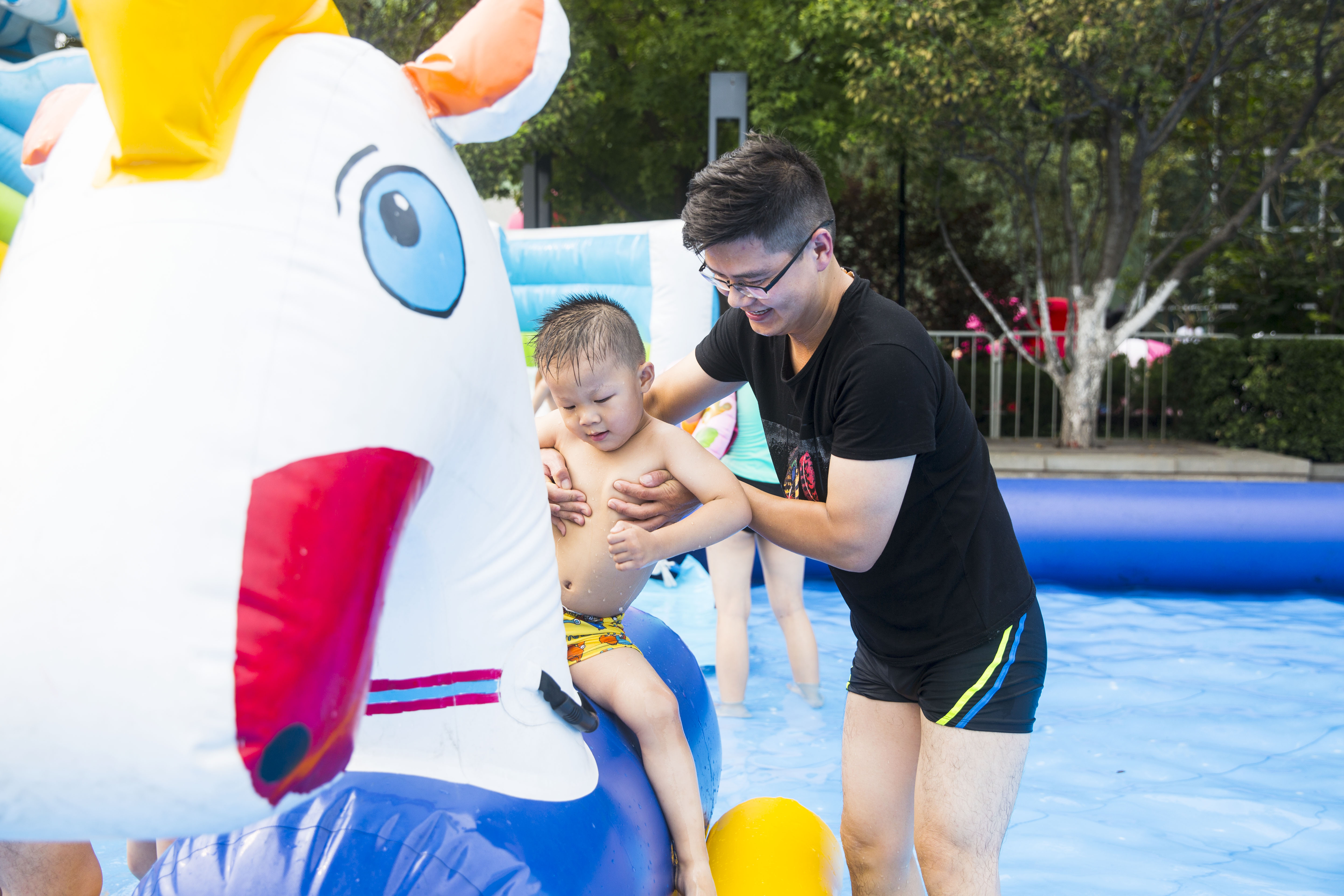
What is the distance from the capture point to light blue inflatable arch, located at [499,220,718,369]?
18.3 ft

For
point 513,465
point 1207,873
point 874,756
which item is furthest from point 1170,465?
point 513,465

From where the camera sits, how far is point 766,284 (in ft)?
5.92

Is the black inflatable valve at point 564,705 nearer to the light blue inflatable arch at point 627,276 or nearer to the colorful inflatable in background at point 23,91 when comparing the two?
the colorful inflatable in background at point 23,91

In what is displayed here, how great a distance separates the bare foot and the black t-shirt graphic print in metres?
0.57

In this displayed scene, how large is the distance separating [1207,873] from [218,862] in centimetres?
261

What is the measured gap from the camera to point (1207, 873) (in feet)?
9.34

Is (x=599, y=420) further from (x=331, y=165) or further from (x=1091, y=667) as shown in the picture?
(x=1091, y=667)

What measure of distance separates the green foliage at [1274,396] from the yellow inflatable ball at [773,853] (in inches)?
384

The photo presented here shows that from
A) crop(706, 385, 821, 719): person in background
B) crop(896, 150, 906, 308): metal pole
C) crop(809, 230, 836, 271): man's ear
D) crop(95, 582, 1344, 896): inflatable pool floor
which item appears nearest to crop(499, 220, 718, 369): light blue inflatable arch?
crop(706, 385, 821, 719): person in background

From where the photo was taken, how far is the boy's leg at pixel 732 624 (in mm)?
3857

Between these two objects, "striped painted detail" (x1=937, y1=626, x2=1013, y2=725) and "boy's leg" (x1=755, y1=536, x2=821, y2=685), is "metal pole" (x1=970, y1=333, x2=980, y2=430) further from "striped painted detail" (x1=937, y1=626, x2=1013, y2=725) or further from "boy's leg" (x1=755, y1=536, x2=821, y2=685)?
"striped painted detail" (x1=937, y1=626, x2=1013, y2=725)

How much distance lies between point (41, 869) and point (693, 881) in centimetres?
112

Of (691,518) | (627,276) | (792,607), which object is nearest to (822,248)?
(691,518)

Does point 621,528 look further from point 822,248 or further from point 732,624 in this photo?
point 732,624
